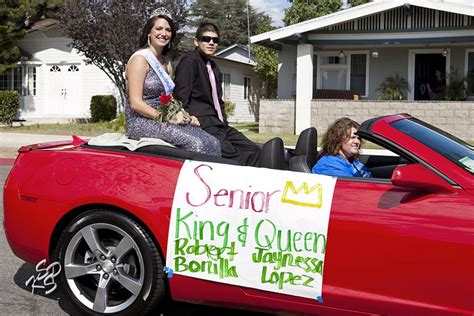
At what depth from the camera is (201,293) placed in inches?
139

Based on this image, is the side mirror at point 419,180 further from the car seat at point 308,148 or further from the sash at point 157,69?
the sash at point 157,69

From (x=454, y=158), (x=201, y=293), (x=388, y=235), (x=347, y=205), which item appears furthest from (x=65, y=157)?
(x=454, y=158)

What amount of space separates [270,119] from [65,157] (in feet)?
52.4

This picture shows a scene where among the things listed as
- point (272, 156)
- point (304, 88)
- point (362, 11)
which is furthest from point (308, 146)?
point (362, 11)

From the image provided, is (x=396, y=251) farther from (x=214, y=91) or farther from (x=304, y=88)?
(x=304, y=88)

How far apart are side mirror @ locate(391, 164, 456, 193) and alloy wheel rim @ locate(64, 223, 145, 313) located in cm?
161

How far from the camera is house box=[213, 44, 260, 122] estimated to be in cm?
3088

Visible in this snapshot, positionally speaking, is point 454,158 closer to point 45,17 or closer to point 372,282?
point 372,282

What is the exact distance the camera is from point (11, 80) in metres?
27.8

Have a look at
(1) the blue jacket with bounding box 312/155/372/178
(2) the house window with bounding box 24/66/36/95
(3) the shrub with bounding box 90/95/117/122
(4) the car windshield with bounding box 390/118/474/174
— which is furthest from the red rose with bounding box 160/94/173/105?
(2) the house window with bounding box 24/66/36/95

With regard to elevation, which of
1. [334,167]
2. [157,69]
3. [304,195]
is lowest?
[304,195]

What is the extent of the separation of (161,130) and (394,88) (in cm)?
1679

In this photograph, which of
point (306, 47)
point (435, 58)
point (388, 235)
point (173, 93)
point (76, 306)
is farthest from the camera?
point (435, 58)

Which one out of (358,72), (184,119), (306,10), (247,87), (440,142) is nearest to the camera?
(440,142)
